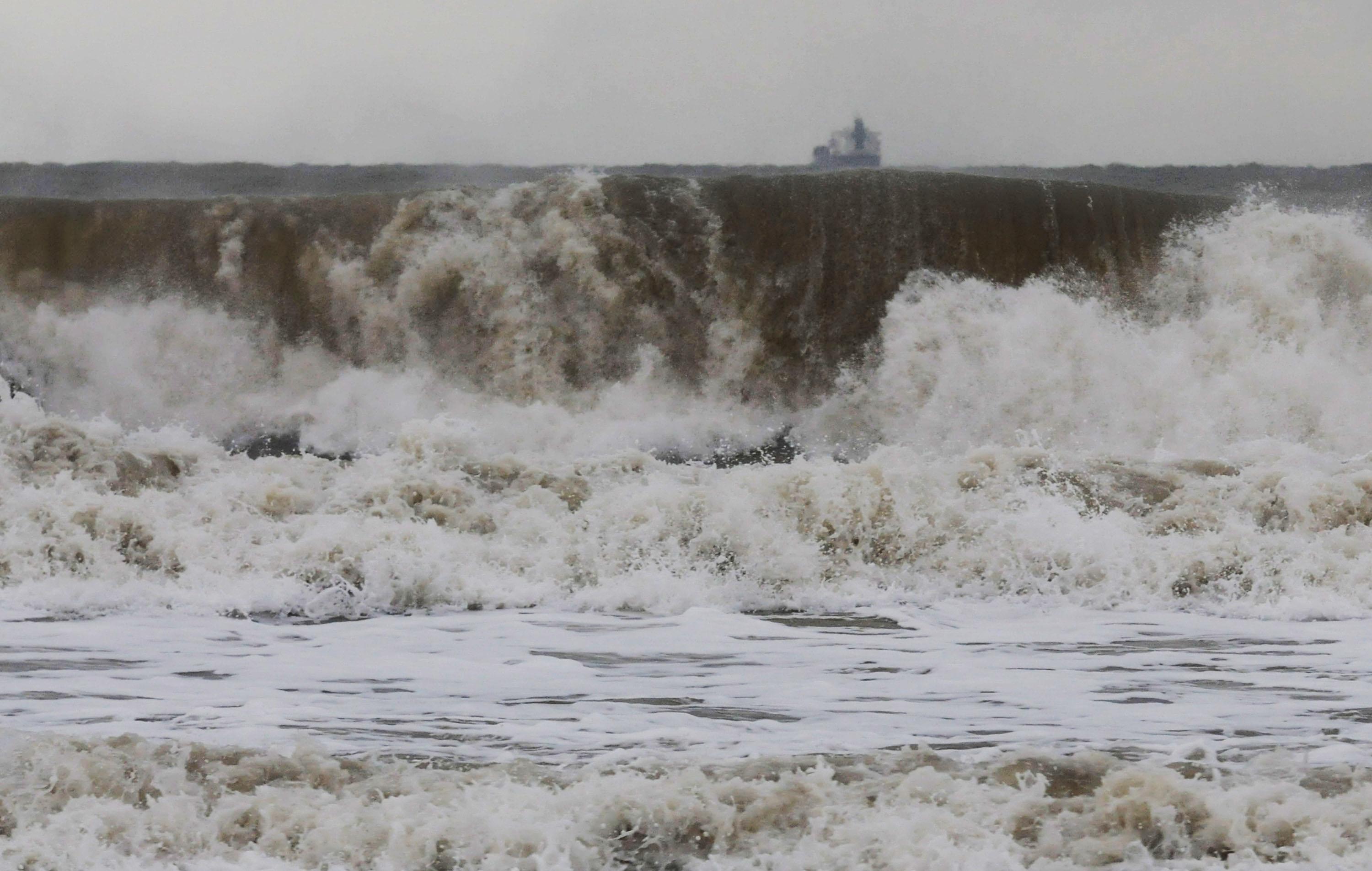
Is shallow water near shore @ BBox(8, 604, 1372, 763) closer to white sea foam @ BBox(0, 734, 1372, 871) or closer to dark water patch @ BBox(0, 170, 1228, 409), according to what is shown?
white sea foam @ BBox(0, 734, 1372, 871)

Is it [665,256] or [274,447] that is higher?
[665,256]

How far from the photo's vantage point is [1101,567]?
9.25 meters

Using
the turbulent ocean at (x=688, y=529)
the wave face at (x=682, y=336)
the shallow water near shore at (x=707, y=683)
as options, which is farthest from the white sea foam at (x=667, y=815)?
the wave face at (x=682, y=336)

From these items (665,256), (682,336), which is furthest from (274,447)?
(665,256)

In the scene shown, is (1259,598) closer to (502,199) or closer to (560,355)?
(560,355)

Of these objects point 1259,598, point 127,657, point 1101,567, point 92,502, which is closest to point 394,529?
point 92,502

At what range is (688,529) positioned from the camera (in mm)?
9648

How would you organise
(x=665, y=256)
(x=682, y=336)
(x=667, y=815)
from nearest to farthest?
(x=667, y=815) → (x=682, y=336) → (x=665, y=256)

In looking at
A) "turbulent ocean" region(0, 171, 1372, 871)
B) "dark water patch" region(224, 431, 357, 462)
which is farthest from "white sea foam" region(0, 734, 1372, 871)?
"dark water patch" region(224, 431, 357, 462)

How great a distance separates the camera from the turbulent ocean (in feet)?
15.1

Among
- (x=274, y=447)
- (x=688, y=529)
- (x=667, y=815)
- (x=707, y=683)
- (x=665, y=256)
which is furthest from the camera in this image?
(x=665, y=256)

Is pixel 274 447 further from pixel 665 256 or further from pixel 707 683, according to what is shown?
pixel 707 683

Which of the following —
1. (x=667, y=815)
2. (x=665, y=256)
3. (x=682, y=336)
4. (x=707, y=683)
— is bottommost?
(x=707, y=683)

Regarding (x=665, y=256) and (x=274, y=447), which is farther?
(x=665, y=256)
